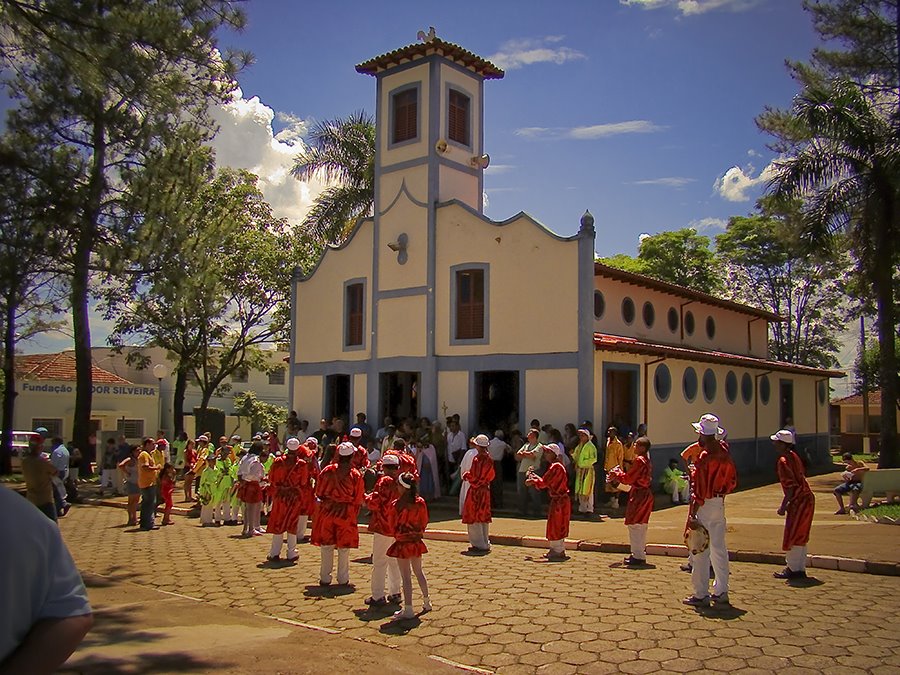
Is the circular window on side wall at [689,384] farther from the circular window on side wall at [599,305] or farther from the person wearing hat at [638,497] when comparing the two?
the person wearing hat at [638,497]

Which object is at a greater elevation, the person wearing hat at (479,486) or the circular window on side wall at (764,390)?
the circular window on side wall at (764,390)

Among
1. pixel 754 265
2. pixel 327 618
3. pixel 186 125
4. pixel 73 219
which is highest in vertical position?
pixel 754 265

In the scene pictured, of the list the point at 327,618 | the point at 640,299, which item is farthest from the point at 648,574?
the point at 640,299

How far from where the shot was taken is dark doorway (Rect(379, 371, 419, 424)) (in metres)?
22.4

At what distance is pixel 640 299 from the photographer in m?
22.7

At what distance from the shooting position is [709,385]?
2306cm

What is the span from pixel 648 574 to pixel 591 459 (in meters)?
5.33

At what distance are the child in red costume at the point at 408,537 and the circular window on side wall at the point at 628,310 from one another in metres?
14.4

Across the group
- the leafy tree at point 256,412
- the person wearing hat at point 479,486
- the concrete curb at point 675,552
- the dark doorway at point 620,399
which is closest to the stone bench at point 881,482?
the concrete curb at point 675,552

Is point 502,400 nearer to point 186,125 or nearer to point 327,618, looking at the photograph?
point 186,125

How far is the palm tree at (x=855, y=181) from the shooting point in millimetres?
22062

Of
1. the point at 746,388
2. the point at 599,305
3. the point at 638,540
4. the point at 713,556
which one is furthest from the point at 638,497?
the point at 746,388

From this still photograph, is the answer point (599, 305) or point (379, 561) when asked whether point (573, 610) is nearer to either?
point (379, 561)

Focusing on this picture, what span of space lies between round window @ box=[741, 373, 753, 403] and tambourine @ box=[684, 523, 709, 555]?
17706 mm
